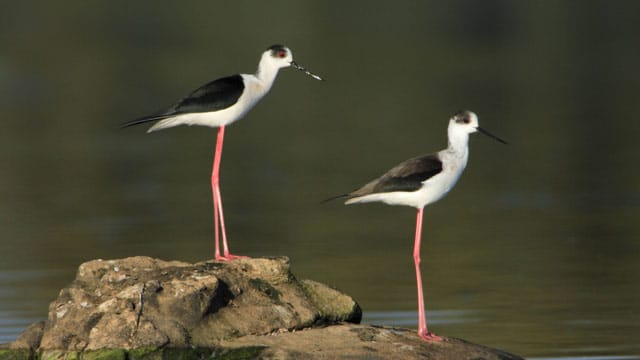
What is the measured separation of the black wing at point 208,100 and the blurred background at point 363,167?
2889 millimetres

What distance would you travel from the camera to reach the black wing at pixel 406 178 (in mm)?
12367

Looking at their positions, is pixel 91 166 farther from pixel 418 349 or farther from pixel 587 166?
pixel 418 349

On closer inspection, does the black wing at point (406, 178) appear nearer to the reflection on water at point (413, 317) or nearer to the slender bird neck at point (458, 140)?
the slender bird neck at point (458, 140)

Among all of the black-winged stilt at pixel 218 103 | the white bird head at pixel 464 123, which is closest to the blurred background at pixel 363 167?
the white bird head at pixel 464 123

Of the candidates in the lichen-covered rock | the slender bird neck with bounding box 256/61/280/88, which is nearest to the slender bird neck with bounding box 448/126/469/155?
the lichen-covered rock

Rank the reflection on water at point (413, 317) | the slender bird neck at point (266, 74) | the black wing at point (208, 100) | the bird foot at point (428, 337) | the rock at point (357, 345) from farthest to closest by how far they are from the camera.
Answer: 1. the reflection on water at point (413, 317)
2. the slender bird neck at point (266, 74)
3. the black wing at point (208, 100)
4. the bird foot at point (428, 337)
5. the rock at point (357, 345)

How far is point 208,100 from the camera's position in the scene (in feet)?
43.8

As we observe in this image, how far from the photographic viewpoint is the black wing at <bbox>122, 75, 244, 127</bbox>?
13.3 meters

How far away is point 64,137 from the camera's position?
31.0 metres

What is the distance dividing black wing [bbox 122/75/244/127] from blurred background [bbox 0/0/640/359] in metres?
2.89

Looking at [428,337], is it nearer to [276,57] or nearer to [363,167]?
[276,57]

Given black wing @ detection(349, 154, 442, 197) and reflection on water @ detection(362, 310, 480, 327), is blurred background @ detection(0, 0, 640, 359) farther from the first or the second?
black wing @ detection(349, 154, 442, 197)

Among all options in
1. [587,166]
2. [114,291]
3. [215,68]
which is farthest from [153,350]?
[215,68]

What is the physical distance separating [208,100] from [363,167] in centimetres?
1237
